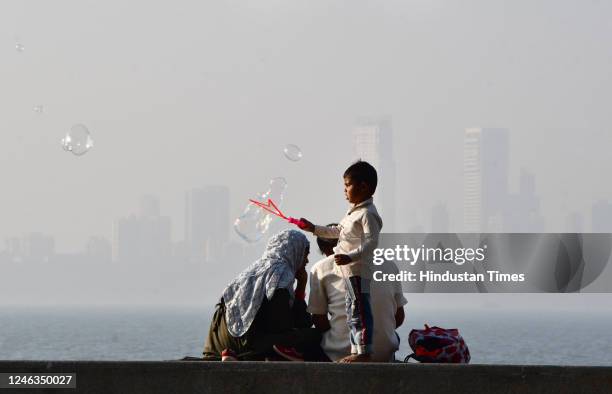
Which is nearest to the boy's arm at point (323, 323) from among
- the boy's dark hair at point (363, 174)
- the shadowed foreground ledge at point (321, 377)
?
the boy's dark hair at point (363, 174)

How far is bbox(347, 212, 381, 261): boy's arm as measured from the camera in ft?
19.9

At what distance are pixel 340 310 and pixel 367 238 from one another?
43cm

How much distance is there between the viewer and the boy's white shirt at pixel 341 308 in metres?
6.16

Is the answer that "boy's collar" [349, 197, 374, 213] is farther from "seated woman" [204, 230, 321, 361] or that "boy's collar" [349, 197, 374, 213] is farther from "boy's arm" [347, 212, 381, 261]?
"seated woman" [204, 230, 321, 361]

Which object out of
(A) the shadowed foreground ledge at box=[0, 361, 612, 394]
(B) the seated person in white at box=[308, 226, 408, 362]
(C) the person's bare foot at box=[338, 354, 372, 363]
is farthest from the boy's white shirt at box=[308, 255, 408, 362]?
(A) the shadowed foreground ledge at box=[0, 361, 612, 394]

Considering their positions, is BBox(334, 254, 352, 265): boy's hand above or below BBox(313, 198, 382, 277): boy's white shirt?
below

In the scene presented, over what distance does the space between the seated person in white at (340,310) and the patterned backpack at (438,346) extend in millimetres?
236

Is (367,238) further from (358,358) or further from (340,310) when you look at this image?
(358,358)

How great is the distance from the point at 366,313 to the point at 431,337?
364 mm

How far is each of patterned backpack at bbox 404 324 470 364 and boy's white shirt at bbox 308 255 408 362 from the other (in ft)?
0.74

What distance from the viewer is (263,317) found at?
6.34m

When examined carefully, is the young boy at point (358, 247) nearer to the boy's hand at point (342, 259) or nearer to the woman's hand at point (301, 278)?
the boy's hand at point (342, 259)

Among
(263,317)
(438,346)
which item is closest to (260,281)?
(263,317)

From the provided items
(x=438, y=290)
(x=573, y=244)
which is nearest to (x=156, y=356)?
(x=573, y=244)
